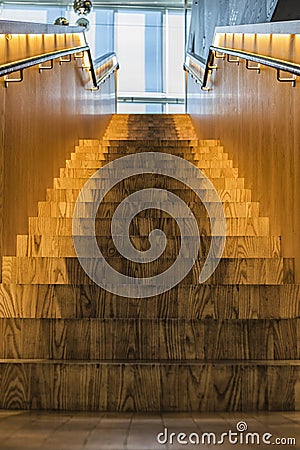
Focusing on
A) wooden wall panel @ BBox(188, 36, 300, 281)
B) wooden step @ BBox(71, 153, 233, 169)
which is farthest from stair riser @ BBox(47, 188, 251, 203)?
wooden step @ BBox(71, 153, 233, 169)

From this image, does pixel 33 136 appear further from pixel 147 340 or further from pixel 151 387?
pixel 151 387

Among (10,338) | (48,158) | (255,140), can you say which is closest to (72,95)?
(48,158)

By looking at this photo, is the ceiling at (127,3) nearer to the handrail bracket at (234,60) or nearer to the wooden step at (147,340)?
the handrail bracket at (234,60)

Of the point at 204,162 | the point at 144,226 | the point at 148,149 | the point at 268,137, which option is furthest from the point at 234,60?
the point at 144,226

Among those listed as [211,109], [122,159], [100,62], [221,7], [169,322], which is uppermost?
[221,7]

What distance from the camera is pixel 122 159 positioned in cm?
523

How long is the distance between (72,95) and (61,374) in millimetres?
3412

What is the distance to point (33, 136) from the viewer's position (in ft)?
13.3

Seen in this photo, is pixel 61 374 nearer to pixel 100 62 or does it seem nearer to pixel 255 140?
pixel 255 140

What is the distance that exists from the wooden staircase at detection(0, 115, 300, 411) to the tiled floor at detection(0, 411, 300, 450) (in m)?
0.11

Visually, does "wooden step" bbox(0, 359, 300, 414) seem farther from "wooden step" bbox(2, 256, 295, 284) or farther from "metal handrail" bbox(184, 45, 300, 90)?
"metal handrail" bbox(184, 45, 300, 90)

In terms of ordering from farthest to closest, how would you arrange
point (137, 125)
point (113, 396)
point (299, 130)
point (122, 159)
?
point (137, 125) → point (122, 159) → point (299, 130) → point (113, 396)

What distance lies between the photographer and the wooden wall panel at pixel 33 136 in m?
3.45

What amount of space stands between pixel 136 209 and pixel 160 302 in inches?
45.1
